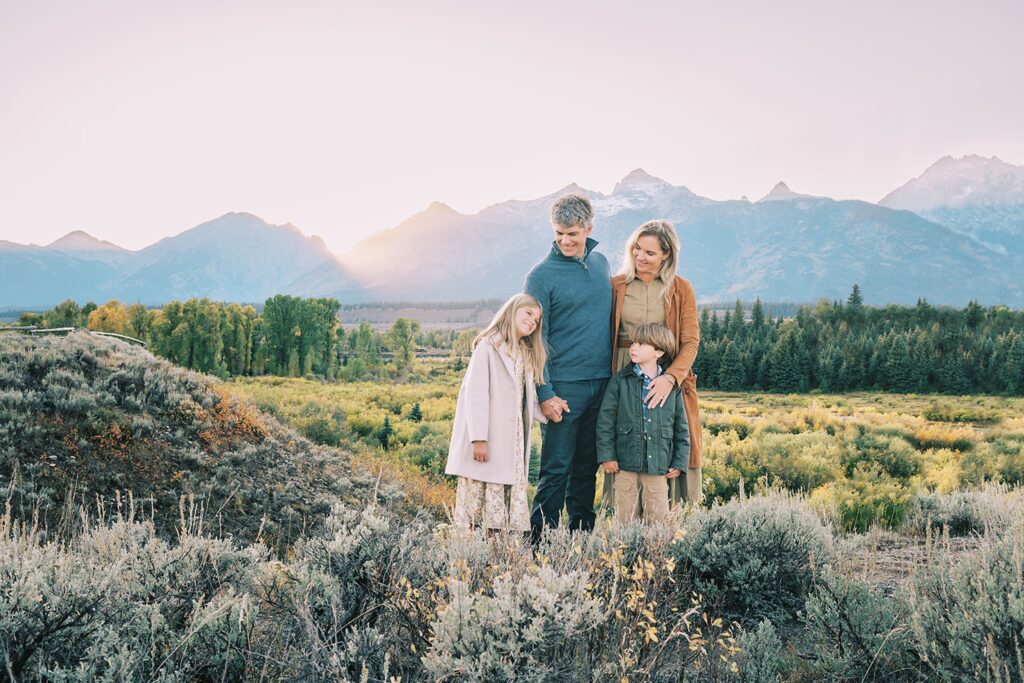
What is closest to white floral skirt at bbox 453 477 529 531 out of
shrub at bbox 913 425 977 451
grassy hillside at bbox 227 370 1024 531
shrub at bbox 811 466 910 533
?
shrub at bbox 811 466 910 533

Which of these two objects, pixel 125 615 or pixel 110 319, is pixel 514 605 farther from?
pixel 110 319

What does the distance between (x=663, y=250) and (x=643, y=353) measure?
0.73 m

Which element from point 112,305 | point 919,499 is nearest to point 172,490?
point 919,499

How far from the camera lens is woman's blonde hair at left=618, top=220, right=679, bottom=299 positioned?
4.29m

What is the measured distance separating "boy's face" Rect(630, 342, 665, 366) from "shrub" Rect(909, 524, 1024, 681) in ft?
6.05

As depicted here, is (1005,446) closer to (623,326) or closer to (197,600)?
(623,326)

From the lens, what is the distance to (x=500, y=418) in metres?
4.11

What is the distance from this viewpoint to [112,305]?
4409cm

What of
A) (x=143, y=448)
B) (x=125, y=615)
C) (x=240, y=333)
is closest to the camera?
(x=125, y=615)

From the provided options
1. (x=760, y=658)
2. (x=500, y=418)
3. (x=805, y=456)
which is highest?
(x=500, y=418)

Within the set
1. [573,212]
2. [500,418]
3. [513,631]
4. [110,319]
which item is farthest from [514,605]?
[110,319]

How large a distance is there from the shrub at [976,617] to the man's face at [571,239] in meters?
2.62

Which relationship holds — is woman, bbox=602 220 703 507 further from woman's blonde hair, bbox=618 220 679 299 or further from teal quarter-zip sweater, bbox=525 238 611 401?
teal quarter-zip sweater, bbox=525 238 611 401

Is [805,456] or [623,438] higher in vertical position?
[623,438]
